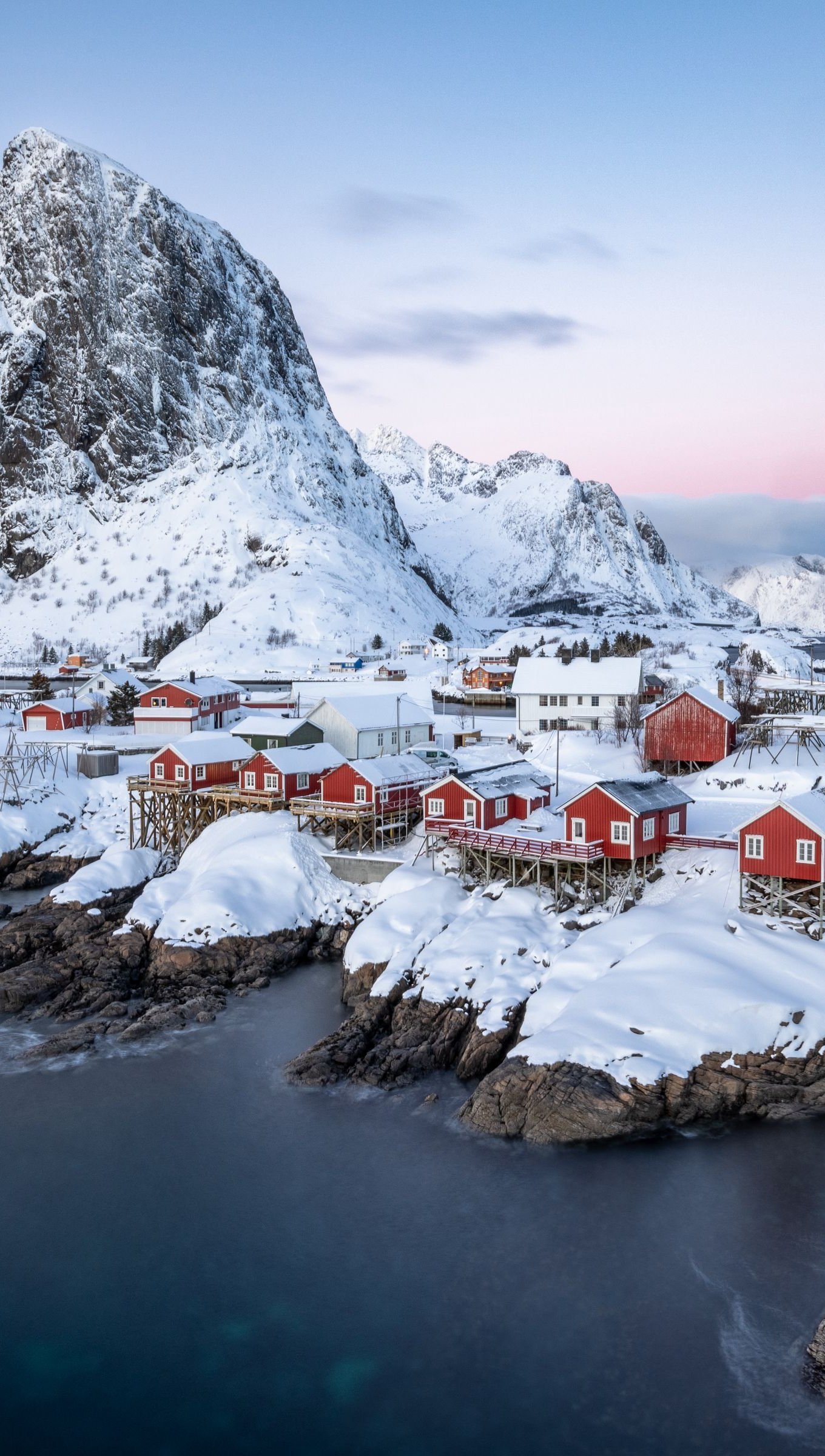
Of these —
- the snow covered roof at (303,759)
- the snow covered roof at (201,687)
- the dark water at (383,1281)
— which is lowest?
the dark water at (383,1281)

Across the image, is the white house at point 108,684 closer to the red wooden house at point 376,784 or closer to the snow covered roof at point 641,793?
the red wooden house at point 376,784

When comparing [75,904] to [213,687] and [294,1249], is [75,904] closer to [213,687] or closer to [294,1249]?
[294,1249]

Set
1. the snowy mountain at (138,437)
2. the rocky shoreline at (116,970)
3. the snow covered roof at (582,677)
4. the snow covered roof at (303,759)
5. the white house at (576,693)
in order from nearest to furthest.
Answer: the rocky shoreline at (116,970) → the snow covered roof at (303,759) → the white house at (576,693) → the snow covered roof at (582,677) → the snowy mountain at (138,437)

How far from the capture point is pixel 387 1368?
1677cm

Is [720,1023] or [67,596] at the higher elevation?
[67,596]

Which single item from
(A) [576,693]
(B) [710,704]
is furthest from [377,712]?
(B) [710,704]

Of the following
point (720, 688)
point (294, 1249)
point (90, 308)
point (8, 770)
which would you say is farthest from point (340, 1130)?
point (90, 308)

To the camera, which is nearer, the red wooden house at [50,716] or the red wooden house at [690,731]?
the red wooden house at [690,731]

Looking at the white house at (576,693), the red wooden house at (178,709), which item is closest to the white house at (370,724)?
the white house at (576,693)

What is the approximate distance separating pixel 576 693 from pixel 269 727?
19754mm

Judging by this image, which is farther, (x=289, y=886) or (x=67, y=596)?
(x=67, y=596)

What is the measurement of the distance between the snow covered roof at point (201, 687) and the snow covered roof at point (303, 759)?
2414 centimetres

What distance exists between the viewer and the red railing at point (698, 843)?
1393 inches

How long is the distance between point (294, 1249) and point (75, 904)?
858 inches
